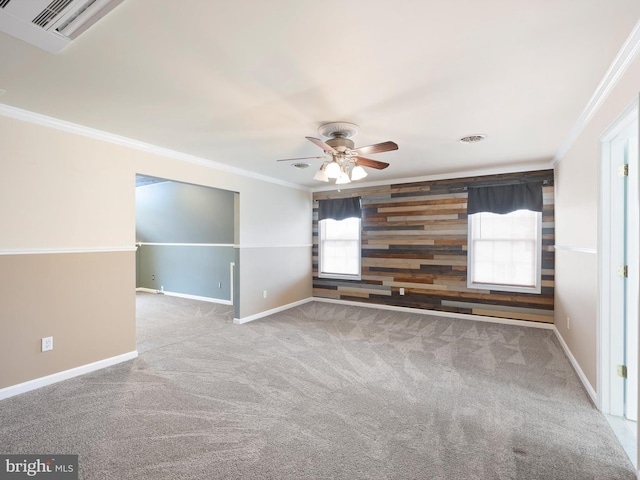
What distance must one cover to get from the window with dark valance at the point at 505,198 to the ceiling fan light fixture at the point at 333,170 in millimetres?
2999

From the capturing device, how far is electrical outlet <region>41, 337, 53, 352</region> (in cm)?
286

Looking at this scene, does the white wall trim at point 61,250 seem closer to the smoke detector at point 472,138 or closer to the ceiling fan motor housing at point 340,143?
the ceiling fan motor housing at point 340,143

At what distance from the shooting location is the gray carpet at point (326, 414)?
1.87m

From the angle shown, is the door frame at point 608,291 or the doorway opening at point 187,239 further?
the doorway opening at point 187,239

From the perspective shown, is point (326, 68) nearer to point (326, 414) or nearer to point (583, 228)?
point (326, 414)

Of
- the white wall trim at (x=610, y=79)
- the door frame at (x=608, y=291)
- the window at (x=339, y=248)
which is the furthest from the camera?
the window at (x=339, y=248)

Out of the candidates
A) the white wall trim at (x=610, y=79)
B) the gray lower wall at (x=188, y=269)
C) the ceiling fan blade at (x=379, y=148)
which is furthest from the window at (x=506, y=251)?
the gray lower wall at (x=188, y=269)

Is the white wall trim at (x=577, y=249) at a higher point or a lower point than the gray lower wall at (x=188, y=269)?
higher

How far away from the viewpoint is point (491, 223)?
498cm

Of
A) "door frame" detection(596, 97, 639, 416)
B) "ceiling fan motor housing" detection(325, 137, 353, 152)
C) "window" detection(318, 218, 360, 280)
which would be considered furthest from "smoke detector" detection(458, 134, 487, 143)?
"window" detection(318, 218, 360, 280)

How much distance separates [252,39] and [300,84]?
0.54m

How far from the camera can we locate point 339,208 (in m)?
6.23

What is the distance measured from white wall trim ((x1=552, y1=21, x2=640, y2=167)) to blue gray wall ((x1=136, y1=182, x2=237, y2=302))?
496 centimetres

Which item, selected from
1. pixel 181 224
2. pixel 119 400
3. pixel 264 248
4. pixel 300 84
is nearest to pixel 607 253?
pixel 300 84
